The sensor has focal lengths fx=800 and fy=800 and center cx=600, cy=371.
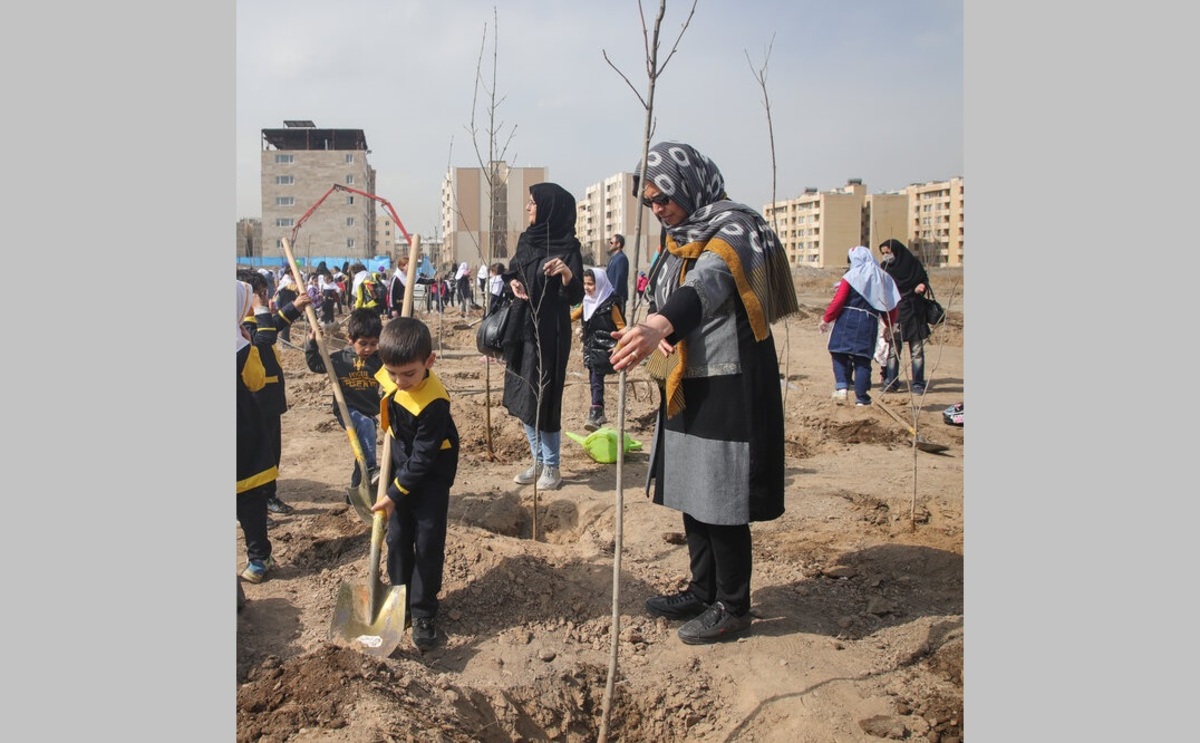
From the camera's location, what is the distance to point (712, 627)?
3.01 metres

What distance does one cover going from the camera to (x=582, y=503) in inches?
191

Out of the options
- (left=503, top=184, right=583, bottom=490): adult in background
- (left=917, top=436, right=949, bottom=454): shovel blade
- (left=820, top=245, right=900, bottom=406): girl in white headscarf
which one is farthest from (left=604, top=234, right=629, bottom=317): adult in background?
(left=503, top=184, right=583, bottom=490): adult in background

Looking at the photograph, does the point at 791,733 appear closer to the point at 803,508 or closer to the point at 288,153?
the point at 803,508

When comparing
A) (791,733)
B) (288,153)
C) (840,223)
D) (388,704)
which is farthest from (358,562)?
(288,153)

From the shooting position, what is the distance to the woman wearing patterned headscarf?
8.77 ft

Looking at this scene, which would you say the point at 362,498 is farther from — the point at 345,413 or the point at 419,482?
the point at 419,482

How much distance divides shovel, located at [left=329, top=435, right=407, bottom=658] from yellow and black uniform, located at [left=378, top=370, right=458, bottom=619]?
0.05m

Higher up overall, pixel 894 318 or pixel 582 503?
pixel 894 318

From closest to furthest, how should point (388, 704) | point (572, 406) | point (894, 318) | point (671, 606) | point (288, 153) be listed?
1. point (388, 704)
2. point (671, 606)
3. point (572, 406)
4. point (894, 318)
5. point (288, 153)

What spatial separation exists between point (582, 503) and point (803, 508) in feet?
4.35

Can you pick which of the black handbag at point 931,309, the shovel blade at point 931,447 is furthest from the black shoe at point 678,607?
the black handbag at point 931,309

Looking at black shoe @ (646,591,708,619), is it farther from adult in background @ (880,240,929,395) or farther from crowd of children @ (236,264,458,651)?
adult in background @ (880,240,929,395)

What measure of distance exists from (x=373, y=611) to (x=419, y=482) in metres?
0.57

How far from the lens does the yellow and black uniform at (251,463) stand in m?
3.67
